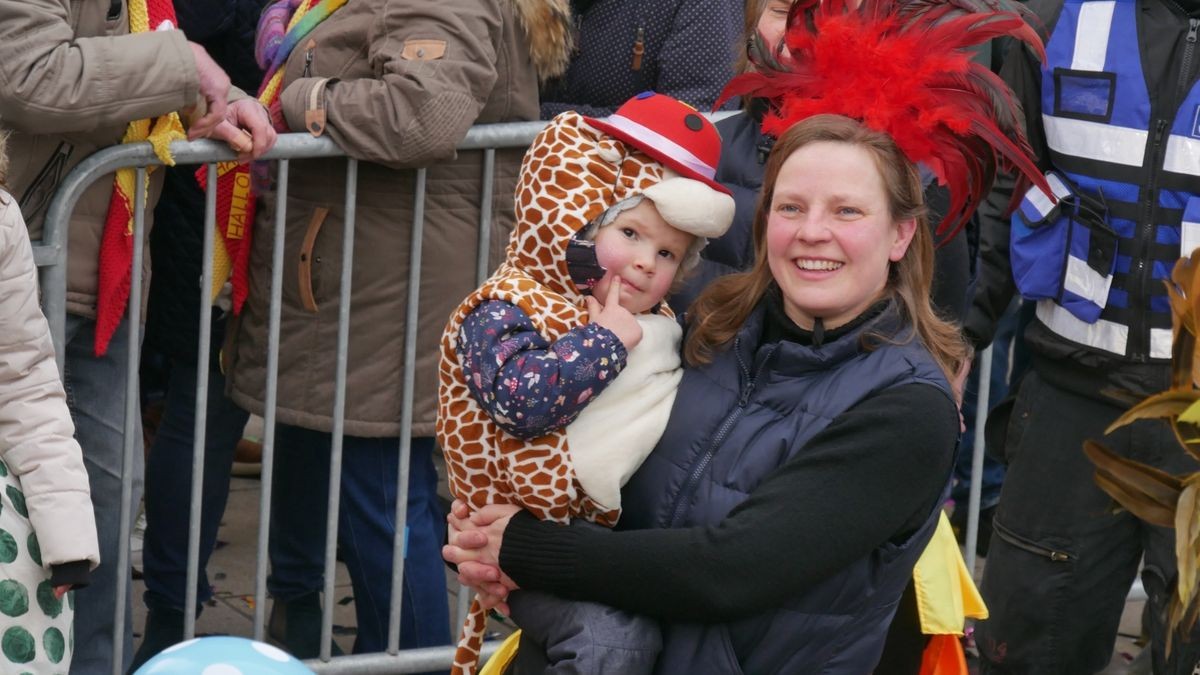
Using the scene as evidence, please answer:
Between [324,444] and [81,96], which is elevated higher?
[81,96]

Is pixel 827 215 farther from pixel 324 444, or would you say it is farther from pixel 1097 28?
pixel 324 444

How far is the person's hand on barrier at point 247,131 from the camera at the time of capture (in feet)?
14.0

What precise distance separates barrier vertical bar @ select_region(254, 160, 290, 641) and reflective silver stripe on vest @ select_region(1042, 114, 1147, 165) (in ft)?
5.93

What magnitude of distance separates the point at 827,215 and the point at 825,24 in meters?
0.37

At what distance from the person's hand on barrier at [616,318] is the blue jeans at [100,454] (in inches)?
63.4

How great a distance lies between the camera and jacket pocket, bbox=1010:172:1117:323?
431 centimetres

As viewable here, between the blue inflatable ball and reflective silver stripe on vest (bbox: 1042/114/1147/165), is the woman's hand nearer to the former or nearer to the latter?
the blue inflatable ball

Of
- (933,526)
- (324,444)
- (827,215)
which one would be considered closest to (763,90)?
(827,215)

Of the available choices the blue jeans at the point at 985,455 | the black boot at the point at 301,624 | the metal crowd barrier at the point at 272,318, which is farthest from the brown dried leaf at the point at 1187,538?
the blue jeans at the point at 985,455

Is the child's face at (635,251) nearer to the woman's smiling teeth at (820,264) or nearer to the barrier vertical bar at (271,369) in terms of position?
the woman's smiling teeth at (820,264)

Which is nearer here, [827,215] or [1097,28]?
[827,215]

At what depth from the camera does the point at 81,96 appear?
3949 millimetres

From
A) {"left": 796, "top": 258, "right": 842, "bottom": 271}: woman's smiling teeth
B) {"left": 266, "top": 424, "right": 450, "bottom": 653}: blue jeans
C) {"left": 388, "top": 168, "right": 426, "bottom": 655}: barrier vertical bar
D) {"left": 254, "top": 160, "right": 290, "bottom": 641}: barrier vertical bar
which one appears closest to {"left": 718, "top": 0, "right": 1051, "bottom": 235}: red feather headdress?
{"left": 796, "top": 258, "right": 842, "bottom": 271}: woman's smiling teeth

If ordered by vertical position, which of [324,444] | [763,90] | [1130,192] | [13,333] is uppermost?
[763,90]
